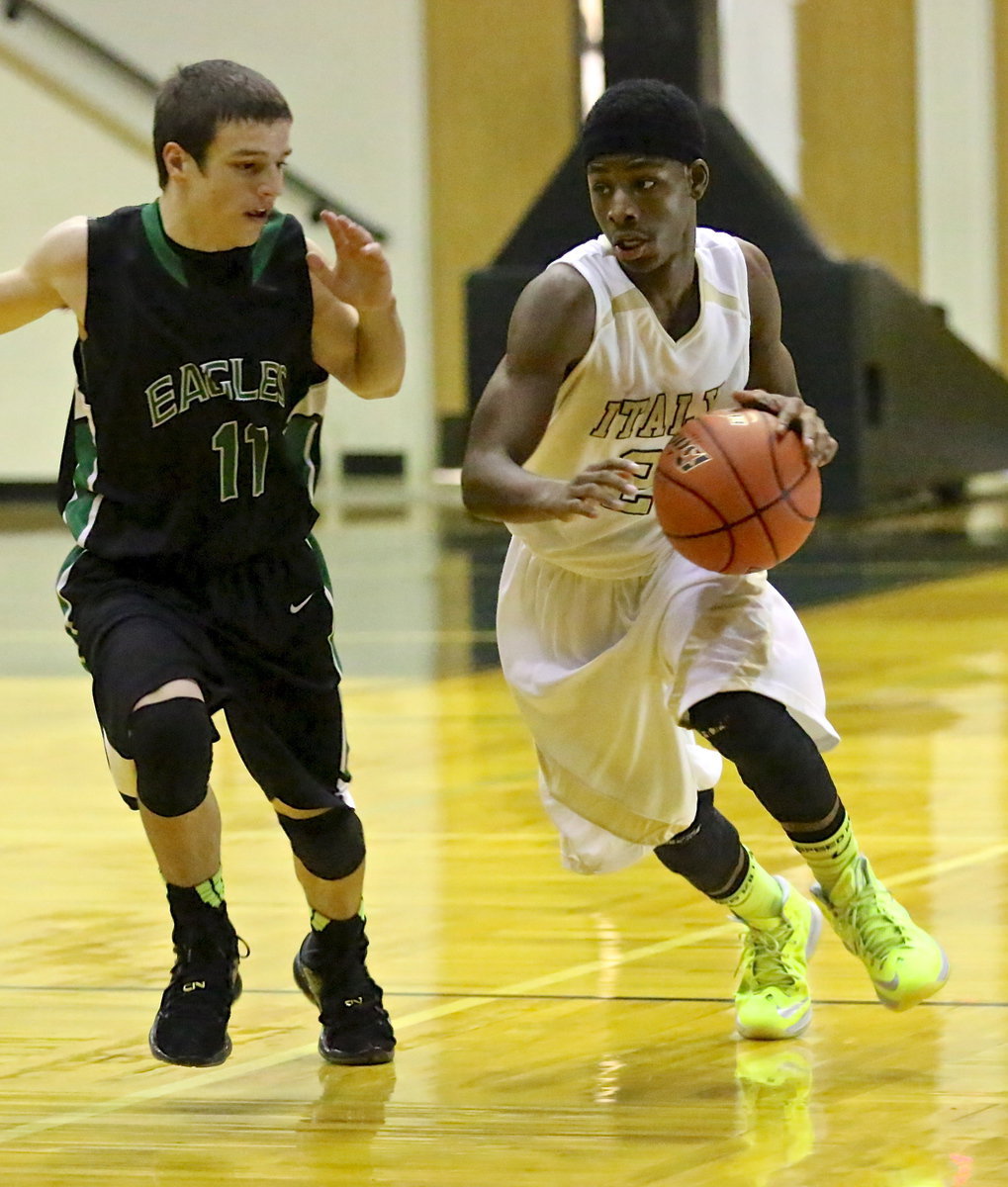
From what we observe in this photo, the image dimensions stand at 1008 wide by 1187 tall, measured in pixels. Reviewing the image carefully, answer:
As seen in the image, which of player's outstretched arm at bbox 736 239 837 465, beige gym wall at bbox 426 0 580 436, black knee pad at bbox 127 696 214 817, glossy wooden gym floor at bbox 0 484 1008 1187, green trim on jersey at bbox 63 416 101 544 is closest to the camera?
glossy wooden gym floor at bbox 0 484 1008 1187

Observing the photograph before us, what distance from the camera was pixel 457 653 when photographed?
8453 millimetres

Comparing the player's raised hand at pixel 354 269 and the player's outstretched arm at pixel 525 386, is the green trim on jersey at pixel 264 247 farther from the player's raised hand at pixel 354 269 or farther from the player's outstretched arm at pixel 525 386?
the player's outstretched arm at pixel 525 386

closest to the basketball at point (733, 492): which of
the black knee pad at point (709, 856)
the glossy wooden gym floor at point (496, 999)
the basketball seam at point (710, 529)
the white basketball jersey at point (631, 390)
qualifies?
the basketball seam at point (710, 529)

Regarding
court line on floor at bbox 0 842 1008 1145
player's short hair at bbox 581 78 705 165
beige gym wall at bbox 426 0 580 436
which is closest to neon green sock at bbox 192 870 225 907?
court line on floor at bbox 0 842 1008 1145

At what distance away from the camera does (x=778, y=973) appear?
355cm

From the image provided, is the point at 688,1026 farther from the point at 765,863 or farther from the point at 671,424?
the point at 765,863

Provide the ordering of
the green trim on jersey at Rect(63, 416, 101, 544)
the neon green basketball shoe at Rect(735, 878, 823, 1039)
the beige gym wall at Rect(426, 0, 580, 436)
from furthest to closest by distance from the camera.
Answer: the beige gym wall at Rect(426, 0, 580, 436) → the neon green basketball shoe at Rect(735, 878, 823, 1039) → the green trim on jersey at Rect(63, 416, 101, 544)

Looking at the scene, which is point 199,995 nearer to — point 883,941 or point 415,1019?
point 415,1019

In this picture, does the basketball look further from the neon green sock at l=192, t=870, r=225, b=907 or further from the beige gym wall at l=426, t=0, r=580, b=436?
the beige gym wall at l=426, t=0, r=580, b=436

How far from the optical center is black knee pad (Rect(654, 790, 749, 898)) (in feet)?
12.0

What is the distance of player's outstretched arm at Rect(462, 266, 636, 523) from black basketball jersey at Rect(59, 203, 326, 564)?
0.86ft

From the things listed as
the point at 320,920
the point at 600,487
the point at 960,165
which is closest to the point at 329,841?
the point at 320,920

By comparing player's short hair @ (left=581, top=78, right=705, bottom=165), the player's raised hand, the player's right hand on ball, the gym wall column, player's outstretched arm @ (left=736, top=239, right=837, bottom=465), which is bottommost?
the gym wall column

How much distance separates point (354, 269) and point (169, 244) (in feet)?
0.90
